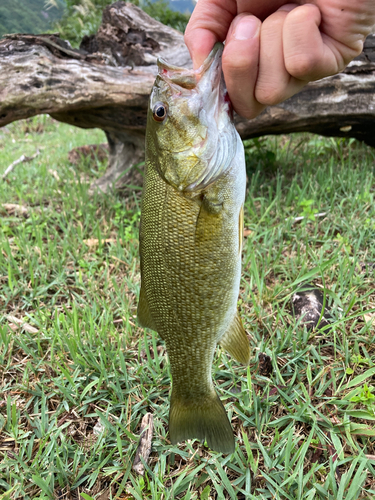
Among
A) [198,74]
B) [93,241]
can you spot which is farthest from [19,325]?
[198,74]

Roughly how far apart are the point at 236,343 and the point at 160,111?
39.2 inches

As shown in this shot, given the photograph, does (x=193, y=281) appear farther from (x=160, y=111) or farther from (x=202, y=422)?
(x=160, y=111)

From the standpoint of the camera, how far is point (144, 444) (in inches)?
63.8

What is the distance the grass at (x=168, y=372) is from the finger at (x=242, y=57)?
1215mm

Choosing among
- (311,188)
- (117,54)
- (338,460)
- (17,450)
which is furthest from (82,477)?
(117,54)

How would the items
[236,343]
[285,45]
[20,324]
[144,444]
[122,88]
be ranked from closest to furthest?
[285,45], [236,343], [144,444], [20,324], [122,88]

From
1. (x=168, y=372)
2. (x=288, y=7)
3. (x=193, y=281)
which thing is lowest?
(x=168, y=372)

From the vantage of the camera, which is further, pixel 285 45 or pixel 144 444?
pixel 144 444

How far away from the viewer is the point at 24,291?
103 inches

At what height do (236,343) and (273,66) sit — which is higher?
(273,66)

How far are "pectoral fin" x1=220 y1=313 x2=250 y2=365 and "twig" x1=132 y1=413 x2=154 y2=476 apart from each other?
58cm

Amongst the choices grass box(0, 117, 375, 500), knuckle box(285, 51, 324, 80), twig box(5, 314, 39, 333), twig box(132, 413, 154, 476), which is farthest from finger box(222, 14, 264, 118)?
twig box(5, 314, 39, 333)

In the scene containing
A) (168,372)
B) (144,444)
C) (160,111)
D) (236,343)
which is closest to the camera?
(160,111)

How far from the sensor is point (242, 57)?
50.8 inches
